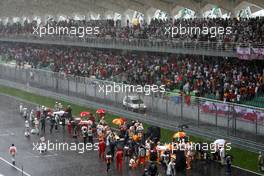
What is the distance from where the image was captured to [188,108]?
3222cm

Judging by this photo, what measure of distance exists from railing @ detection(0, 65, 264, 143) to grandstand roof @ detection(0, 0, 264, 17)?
521 inches

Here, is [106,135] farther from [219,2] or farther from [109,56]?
[109,56]

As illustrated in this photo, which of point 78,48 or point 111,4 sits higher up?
point 111,4

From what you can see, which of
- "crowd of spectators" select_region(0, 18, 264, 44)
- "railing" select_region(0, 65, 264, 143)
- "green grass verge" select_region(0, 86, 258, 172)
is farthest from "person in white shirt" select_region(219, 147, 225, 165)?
"crowd of spectators" select_region(0, 18, 264, 44)

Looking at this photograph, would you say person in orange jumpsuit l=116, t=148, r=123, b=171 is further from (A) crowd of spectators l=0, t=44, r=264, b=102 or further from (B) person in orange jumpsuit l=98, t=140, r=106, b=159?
(A) crowd of spectators l=0, t=44, r=264, b=102

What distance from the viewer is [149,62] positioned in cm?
4606

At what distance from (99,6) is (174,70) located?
2743 centimetres

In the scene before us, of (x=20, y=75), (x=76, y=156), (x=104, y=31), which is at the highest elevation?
(x=104, y=31)

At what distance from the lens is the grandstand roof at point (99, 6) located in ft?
154

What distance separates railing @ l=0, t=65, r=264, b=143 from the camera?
2848 centimetres

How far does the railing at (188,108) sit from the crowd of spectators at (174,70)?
165cm

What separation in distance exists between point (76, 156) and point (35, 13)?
58680 millimetres

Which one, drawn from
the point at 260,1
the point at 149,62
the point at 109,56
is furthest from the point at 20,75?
the point at 260,1

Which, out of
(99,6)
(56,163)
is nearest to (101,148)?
(56,163)
